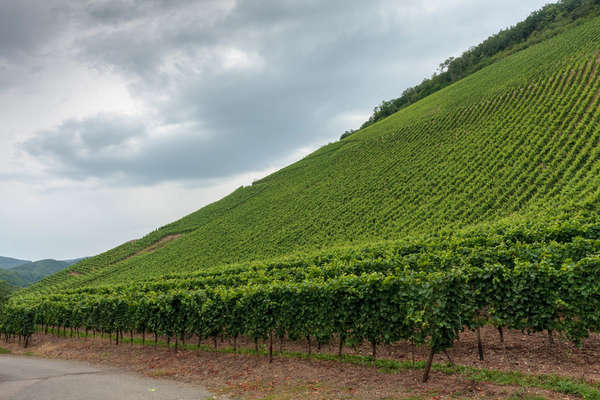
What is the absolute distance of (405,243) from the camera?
961 inches

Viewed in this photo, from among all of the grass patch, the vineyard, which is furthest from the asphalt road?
the grass patch

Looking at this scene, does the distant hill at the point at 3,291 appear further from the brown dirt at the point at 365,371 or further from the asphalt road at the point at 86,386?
the brown dirt at the point at 365,371

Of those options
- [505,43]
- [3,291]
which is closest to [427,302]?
[3,291]

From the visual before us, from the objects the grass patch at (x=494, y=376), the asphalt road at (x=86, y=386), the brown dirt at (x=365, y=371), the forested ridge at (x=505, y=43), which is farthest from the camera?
the forested ridge at (x=505, y=43)

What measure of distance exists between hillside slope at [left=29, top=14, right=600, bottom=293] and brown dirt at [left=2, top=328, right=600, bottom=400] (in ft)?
55.8

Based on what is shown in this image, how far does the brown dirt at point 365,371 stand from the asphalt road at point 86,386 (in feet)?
2.59

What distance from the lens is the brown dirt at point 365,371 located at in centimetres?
838

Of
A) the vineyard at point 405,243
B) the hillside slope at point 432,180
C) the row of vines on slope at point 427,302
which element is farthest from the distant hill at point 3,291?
the row of vines on slope at point 427,302

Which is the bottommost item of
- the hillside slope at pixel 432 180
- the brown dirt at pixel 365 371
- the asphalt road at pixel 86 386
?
the asphalt road at pixel 86 386

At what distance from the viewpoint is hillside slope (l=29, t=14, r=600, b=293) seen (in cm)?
3266

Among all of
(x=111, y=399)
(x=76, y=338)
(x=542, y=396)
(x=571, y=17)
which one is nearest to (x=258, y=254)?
(x=76, y=338)

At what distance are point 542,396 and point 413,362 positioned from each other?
11.3ft

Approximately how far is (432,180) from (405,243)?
66.5ft

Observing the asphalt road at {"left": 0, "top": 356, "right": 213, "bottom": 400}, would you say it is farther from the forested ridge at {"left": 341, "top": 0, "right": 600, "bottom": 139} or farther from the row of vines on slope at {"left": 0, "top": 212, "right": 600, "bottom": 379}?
the forested ridge at {"left": 341, "top": 0, "right": 600, "bottom": 139}
